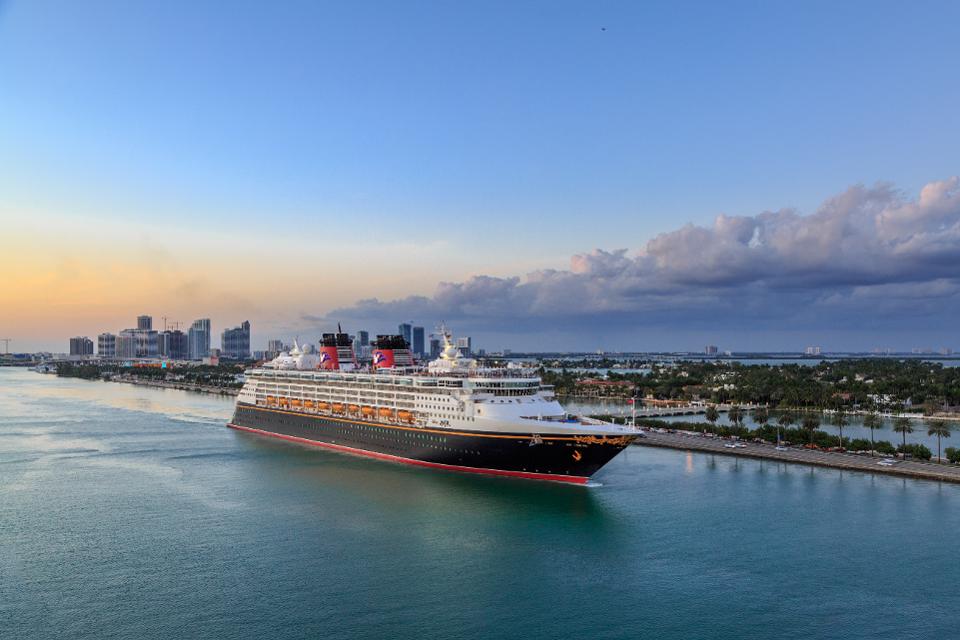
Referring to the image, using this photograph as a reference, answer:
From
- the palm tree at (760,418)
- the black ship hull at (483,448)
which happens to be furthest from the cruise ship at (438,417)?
the palm tree at (760,418)

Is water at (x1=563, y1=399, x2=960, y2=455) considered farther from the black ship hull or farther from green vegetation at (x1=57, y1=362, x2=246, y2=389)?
green vegetation at (x1=57, y1=362, x2=246, y2=389)

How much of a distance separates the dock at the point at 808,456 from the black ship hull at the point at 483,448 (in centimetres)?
1321

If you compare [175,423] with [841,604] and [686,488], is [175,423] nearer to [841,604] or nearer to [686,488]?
[686,488]

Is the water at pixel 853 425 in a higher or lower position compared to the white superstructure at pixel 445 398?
lower

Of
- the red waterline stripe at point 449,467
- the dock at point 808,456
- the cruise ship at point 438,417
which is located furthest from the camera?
the dock at point 808,456

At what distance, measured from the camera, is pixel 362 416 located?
39.1 meters

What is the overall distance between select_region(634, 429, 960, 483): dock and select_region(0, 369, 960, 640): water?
943 millimetres

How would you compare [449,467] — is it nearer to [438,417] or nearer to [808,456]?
[438,417]

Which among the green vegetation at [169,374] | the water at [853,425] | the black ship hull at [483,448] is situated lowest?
the water at [853,425]

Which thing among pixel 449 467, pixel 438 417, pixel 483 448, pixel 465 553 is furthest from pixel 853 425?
pixel 465 553

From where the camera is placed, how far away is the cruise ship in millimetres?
30000

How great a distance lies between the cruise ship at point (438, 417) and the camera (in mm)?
30000

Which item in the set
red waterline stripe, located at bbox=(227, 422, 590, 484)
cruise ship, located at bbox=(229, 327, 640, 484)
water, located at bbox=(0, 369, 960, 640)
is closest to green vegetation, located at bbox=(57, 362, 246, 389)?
cruise ship, located at bbox=(229, 327, 640, 484)

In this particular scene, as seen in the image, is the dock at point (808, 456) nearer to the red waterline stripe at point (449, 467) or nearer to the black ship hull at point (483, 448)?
the black ship hull at point (483, 448)
